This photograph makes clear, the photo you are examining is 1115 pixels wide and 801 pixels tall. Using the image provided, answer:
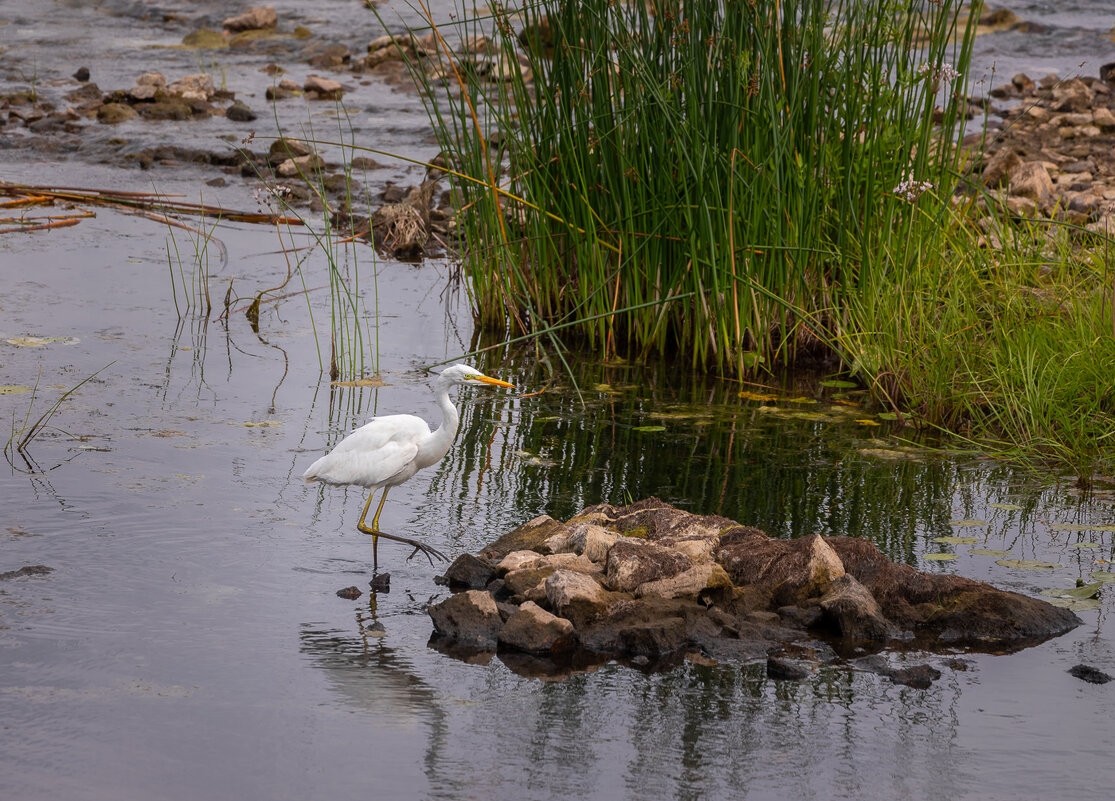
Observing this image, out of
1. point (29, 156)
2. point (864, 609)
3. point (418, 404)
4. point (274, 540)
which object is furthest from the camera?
point (29, 156)

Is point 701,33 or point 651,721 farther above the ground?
point 701,33

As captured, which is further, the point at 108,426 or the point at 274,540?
the point at 108,426

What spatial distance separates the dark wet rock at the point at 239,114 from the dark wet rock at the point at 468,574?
1087cm

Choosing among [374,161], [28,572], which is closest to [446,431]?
[28,572]

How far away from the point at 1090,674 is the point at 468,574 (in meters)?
1.96

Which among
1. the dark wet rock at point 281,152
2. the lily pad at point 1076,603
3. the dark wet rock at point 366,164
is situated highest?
the dark wet rock at point 281,152

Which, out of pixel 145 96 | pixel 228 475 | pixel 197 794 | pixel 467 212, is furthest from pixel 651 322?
pixel 145 96

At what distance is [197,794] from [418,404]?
132 inches

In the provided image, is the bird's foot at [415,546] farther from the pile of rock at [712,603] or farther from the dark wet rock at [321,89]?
the dark wet rock at [321,89]

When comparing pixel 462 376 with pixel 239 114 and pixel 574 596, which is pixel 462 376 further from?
pixel 239 114

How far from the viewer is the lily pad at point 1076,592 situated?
4.19 meters

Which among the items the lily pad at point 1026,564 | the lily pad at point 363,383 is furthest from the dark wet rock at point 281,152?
the lily pad at point 1026,564

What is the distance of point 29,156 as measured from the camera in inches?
475

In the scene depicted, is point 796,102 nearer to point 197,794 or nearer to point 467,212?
point 467,212
